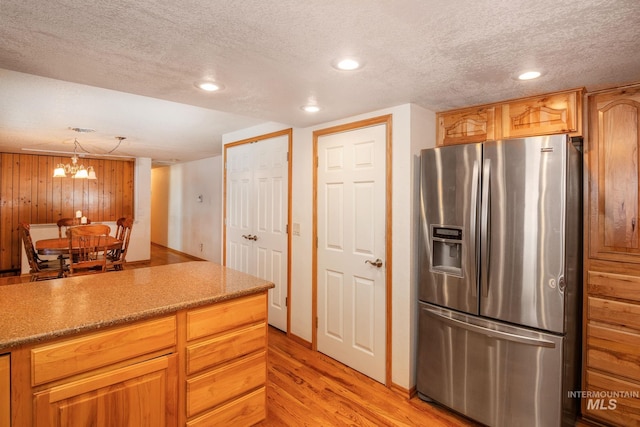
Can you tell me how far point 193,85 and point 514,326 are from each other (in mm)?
2453

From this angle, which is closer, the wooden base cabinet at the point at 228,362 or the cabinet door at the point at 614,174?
the wooden base cabinet at the point at 228,362

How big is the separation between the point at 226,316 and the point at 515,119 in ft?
7.57

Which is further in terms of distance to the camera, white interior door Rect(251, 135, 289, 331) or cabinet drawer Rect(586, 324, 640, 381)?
white interior door Rect(251, 135, 289, 331)

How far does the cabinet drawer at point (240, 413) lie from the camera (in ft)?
5.76

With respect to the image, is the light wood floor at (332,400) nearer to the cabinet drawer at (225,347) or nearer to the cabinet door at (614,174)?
the cabinet drawer at (225,347)

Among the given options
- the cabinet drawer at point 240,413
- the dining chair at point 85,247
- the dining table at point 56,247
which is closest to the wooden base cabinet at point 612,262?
the cabinet drawer at point 240,413

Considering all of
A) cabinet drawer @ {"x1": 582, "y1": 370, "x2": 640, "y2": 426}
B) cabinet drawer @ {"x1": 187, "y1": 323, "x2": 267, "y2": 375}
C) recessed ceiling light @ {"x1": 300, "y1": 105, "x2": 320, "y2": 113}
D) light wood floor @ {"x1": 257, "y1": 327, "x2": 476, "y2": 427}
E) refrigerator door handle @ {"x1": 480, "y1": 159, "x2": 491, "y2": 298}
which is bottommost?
light wood floor @ {"x1": 257, "y1": 327, "x2": 476, "y2": 427}

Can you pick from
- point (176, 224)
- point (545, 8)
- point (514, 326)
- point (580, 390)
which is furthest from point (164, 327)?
point (176, 224)

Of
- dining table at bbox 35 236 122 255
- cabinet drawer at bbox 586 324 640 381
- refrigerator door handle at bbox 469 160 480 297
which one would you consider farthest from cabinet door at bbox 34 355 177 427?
dining table at bbox 35 236 122 255

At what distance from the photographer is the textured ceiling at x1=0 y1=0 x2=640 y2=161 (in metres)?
1.23

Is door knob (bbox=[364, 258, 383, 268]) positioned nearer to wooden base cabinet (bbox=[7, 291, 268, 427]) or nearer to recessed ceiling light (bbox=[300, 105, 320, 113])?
wooden base cabinet (bbox=[7, 291, 268, 427])

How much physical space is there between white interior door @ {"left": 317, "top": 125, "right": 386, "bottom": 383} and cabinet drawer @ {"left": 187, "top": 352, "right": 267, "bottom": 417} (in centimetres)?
98

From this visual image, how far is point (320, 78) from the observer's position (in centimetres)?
188

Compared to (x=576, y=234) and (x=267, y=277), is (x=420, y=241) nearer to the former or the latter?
(x=576, y=234)
